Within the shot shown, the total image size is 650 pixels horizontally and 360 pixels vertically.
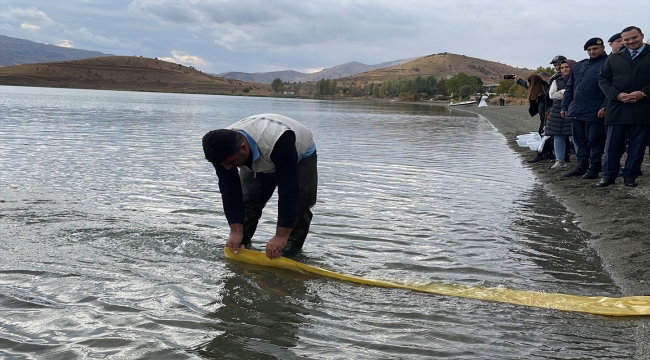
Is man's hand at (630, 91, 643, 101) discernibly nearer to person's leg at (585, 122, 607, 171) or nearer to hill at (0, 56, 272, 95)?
person's leg at (585, 122, 607, 171)

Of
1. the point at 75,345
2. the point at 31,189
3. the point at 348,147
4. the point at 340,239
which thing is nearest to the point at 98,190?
the point at 31,189

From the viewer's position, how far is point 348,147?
55.2ft

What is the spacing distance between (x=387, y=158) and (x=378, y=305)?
1006cm

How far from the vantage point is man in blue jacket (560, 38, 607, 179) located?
30.4ft

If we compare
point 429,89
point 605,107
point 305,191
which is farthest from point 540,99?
point 429,89

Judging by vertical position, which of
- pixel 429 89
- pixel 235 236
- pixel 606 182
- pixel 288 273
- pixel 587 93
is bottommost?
pixel 288 273

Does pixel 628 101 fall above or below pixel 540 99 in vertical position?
below

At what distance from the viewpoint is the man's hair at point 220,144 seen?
4.02m

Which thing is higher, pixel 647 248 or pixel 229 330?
pixel 647 248

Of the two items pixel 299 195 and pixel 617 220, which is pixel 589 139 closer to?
pixel 617 220

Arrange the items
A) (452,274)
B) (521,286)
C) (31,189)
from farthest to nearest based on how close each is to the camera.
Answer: (31,189) → (452,274) → (521,286)

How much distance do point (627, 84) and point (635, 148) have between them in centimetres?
93

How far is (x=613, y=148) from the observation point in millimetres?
8328

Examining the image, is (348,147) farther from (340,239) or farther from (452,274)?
(452,274)
